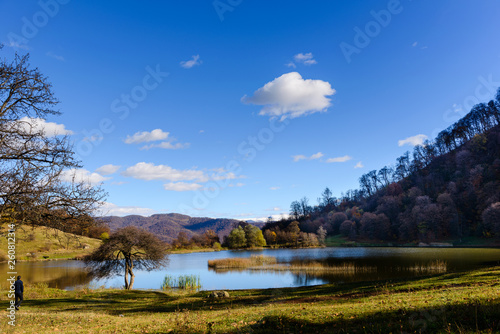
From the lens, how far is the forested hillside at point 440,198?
9550cm

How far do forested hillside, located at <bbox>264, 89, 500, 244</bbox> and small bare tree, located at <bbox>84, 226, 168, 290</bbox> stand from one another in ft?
272

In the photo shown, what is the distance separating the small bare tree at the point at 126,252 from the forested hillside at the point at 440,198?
83.0 meters

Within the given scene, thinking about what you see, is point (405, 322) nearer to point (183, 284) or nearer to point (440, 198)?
point (183, 284)

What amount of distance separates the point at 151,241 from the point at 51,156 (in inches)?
974

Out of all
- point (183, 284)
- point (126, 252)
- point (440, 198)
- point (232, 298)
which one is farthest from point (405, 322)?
point (440, 198)

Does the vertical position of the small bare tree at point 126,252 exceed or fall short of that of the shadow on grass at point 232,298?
it exceeds it

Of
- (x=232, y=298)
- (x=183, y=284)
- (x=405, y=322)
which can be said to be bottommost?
(x=183, y=284)

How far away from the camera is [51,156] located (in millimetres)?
10562

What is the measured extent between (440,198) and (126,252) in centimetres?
11017

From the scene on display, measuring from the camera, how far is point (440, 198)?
10425 centimetres

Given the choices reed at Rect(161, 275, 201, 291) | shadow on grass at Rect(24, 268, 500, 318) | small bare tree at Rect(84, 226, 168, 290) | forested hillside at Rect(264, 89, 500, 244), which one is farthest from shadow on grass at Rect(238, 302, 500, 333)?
→ forested hillside at Rect(264, 89, 500, 244)

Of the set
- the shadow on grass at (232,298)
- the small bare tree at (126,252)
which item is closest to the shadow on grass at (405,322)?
the shadow on grass at (232,298)

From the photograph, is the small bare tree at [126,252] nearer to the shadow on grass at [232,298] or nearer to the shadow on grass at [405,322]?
the shadow on grass at [232,298]

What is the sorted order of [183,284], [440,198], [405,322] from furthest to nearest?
[440,198] < [183,284] < [405,322]
